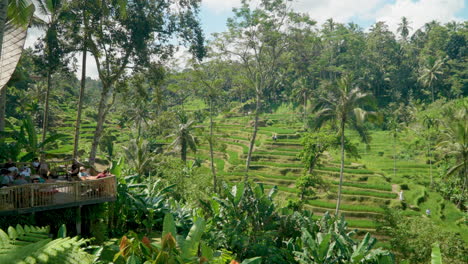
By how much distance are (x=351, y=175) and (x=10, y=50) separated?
27.0 meters

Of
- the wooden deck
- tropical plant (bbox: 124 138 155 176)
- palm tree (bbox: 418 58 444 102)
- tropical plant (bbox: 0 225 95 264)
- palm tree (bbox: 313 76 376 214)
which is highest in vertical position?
palm tree (bbox: 418 58 444 102)

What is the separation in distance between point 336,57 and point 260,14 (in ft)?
144

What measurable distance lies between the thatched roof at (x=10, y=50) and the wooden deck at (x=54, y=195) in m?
5.37

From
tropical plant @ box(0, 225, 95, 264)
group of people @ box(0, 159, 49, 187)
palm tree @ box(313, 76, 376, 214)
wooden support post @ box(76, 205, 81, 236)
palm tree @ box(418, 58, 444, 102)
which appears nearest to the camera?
tropical plant @ box(0, 225, 95, 264)

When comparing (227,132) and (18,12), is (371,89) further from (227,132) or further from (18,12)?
(18,12)

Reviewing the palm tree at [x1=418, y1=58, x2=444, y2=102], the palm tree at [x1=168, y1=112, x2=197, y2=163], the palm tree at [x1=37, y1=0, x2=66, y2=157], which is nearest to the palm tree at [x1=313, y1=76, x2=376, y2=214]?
the palm tree at [x1=168, y1=112, x2=197, y2=163]

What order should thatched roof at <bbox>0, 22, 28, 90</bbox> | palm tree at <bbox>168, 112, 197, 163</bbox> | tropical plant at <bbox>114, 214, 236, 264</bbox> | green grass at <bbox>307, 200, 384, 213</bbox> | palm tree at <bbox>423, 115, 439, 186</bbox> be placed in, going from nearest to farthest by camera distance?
tropical plant at <bbox>114, 214, 236, 264</bbox>, thatched roof at <bbox>0, 22, 28, 90</bbox>, green grass at <bbox>307, 200, 384, 213</bbox>, palm tree at <bbox>168, 112, 197, 163</bbox>, palm tree at <bbox>423, 115, 439, 186</bbox>

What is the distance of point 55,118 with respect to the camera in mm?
48031

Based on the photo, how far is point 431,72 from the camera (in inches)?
2136

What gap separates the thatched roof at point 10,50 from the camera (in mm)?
11914

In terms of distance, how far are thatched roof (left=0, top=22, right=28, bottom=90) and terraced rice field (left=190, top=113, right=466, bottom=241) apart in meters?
17.1

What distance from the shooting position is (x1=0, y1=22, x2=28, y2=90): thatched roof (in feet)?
39.1

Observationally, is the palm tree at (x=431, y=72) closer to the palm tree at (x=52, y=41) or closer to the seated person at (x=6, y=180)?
the palm tree at (x=52, y=41)

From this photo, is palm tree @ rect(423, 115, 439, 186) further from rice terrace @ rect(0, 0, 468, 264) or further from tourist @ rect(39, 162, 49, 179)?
tourist @ rect(39, 162, 49, 179)
